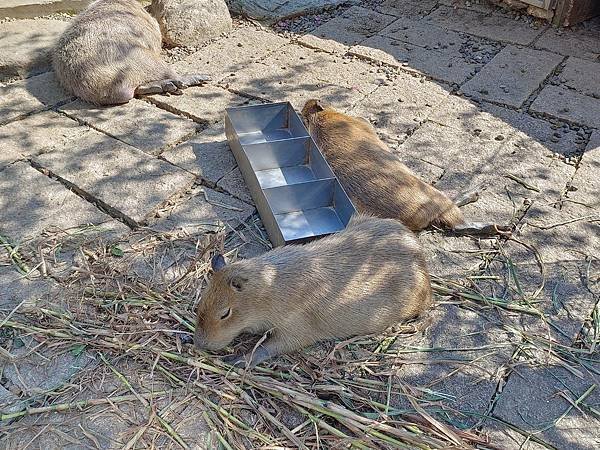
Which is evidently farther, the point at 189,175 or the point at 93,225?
the point at 189,175

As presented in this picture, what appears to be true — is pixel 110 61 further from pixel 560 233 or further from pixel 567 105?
pixel 567 105

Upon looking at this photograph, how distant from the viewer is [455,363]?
→ 9.98 ft

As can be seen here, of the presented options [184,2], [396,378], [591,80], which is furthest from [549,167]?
[184,2]

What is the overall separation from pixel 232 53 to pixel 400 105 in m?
1.91

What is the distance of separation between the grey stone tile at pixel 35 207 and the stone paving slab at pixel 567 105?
3.78 metres

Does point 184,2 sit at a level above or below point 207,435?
above

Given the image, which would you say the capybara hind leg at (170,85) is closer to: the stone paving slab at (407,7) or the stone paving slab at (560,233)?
the stone paving slab at (407,7)

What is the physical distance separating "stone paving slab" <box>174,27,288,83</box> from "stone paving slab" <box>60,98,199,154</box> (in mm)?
809

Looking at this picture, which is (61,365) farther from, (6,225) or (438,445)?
(438,445)

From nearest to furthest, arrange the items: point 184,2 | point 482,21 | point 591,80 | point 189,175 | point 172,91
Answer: point 189,175
point 172,91
point 591,80
point 184,2
point 482,21

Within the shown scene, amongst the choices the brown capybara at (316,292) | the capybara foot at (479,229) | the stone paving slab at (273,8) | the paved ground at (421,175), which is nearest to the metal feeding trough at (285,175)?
the paved ground at (421,175)

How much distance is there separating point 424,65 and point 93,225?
3.66m

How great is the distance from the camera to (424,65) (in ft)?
19.4

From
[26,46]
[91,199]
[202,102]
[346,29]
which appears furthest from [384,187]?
[26,46]
